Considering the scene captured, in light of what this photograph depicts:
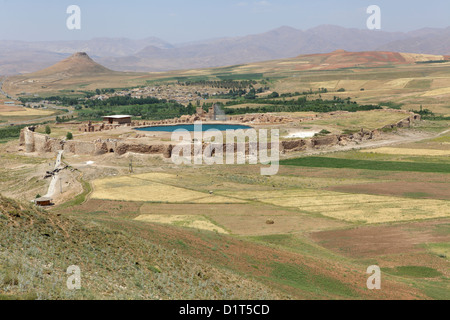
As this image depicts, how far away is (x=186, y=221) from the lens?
43.6 metres

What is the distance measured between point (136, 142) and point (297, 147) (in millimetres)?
28810

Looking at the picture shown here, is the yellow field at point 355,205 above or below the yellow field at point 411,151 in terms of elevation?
below

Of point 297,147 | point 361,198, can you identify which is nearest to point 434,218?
point 361,198
